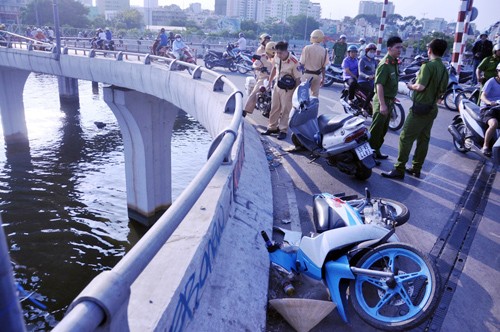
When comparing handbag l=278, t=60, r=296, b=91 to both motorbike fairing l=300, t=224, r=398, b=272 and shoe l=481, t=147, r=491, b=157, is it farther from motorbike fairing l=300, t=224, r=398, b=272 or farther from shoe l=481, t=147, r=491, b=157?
motorbike fairing l=300, t=224, r=398, b=272

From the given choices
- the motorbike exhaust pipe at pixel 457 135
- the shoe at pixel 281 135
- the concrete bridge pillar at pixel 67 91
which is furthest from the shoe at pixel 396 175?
the concrete bridge pillar at pixel 67 91

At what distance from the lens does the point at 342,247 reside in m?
2.98

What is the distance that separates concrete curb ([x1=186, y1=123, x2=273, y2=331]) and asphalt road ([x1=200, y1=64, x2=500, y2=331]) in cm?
20

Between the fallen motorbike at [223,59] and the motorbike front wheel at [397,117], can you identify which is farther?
the fallen motorbike at [223,59]

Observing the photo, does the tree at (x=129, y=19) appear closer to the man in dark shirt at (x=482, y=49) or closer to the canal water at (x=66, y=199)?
the canal water at (x=66, y=199)

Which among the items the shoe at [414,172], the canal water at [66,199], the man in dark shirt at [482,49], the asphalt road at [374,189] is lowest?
the canal water at [66,199]

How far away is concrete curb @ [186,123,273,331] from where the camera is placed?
227 cm

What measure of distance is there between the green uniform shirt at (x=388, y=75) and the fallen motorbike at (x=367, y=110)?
1.95 meters

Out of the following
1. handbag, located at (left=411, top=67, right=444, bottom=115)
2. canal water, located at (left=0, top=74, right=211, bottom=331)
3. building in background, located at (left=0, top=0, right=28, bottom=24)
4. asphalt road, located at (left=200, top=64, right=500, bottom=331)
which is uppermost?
building in background, located at (left=0, top=0, right=28, bottom=24)

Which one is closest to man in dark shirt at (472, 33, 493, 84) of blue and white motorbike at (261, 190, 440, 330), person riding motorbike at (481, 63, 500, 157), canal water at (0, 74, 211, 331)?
person riding motorbike at (481, 63, 500, 157)

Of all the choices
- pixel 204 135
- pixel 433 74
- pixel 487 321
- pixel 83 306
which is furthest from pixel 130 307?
pixel 204 135

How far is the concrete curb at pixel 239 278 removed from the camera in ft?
7.44

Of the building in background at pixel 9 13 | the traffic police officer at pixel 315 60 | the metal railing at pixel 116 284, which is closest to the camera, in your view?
the metal railing at pixel 116 284

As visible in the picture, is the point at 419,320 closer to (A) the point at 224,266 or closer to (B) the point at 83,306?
(A) the point at 224,266
